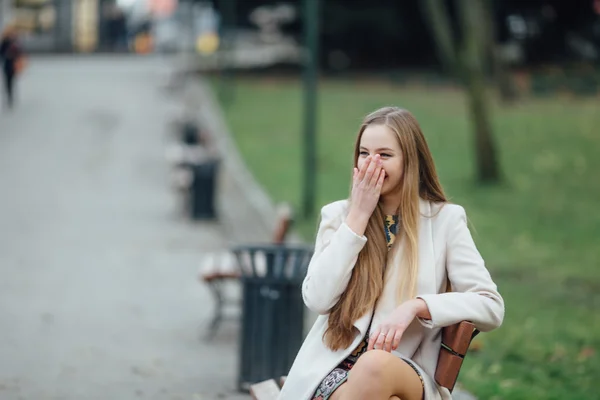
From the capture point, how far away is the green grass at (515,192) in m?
8.29

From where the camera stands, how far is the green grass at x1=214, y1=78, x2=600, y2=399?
8.29 meters

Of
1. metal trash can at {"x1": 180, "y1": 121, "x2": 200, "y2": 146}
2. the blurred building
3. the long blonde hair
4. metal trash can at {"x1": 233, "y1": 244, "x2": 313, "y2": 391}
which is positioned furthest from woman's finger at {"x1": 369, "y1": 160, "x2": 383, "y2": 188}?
the blurred building

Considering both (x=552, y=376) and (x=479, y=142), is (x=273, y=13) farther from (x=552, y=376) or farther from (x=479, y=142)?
(x=552, y=376)

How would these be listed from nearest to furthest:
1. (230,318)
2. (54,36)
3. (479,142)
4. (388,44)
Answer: (230,318)
(479,142)
(388,44)
(54,36)

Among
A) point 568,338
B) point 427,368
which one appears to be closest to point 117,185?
point 568,338

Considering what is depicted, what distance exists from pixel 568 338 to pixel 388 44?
34875mm

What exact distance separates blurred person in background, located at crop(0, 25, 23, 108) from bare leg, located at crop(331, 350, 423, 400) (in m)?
28.0

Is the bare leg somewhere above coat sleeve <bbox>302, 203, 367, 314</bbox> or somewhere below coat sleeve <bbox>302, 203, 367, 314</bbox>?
below

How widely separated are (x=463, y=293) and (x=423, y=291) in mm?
155

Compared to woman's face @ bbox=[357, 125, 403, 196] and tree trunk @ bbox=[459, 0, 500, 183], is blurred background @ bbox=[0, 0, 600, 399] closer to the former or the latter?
tree trunk @ bbox=[459, 0, 500, 183]

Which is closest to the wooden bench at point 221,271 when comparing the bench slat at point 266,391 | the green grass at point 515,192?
the green grass at point 515,192

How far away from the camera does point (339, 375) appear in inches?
173

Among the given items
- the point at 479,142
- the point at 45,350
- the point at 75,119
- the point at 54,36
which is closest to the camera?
the point at 45,350

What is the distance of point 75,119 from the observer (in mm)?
29625
